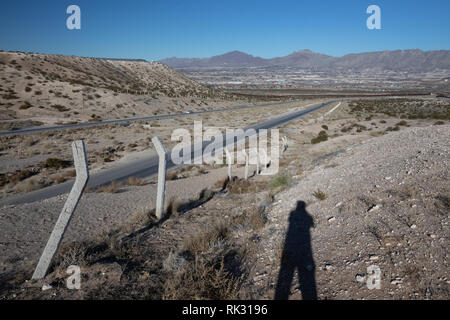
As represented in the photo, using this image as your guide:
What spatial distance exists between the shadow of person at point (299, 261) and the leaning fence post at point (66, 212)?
384 cm

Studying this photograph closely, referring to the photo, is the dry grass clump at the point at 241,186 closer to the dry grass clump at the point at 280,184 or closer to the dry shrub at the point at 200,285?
the dry grass clump at the point at 280,184

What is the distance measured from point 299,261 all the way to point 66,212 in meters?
4.36

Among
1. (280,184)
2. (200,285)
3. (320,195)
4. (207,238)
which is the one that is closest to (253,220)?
(207,238)

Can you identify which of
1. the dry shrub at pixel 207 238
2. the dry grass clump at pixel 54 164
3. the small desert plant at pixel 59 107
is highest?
the small desert plant at pixel 59 107

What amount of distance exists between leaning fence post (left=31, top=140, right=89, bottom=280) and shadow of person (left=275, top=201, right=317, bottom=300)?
3.84m

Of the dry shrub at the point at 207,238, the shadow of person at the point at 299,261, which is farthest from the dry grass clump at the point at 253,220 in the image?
the shadow of person at the point at 299,261

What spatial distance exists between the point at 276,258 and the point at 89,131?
29777 millimetres

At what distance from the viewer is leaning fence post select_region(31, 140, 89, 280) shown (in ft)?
15.9

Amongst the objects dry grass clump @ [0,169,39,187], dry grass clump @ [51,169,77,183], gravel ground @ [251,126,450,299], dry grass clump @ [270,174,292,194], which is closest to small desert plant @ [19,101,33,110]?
dry grass clump @ [0,169,39,187]

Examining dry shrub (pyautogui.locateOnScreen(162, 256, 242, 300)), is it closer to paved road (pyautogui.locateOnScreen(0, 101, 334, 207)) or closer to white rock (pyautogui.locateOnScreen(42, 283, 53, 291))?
white rock (pyautogui.locateOnScreen(42, 283, 53, 291))

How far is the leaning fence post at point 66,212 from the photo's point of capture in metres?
4.86

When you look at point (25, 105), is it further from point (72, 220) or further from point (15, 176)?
point (72, 220)

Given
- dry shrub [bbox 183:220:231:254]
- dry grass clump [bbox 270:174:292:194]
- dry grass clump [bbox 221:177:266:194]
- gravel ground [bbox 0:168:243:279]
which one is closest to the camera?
dry shrub [bbox 183:220:231:254]
